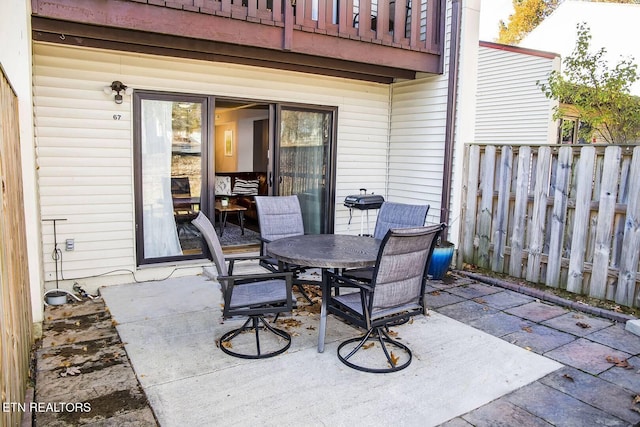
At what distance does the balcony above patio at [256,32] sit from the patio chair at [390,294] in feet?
8.45

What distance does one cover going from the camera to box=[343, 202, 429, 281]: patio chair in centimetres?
419

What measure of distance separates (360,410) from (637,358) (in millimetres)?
2312

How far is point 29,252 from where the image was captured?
11.6 ft

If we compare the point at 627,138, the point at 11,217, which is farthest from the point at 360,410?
the point at 627,138

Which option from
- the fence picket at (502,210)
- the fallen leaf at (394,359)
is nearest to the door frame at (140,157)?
the fallen leaf at (394,359)

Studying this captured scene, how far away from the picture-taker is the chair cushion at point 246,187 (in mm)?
8133

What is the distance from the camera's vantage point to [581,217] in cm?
462

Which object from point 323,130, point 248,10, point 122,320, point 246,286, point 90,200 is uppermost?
point 248,10

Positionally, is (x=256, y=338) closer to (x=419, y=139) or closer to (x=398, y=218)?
(x=398, y=218)

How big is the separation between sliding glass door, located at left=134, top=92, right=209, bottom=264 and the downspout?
3024mm

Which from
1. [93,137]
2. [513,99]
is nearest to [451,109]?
[93,137]

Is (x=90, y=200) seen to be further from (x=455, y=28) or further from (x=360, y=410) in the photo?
(x=455, y=28)

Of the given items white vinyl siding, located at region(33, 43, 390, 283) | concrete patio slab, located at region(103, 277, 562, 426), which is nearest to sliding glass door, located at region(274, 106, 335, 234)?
white vinyl siding, located at region(33, 43, 390, 283)

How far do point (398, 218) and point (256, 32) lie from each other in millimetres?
2300
